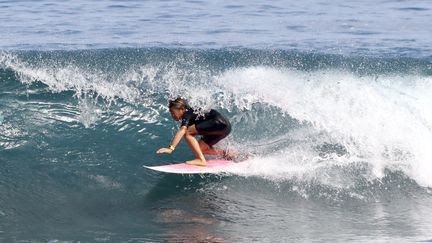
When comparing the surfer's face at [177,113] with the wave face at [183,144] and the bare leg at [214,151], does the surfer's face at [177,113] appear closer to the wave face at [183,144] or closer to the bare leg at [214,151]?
the bare leg at [214,151]

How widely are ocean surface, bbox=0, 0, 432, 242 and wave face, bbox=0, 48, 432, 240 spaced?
3 centimetres

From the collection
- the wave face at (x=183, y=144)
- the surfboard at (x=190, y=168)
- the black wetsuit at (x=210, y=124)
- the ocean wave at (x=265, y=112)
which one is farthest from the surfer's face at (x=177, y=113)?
the ocean wave at (x=265, y=112)

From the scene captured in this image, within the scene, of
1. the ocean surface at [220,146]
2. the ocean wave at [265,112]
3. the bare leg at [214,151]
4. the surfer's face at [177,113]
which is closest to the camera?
the ocean surface at [220,146]

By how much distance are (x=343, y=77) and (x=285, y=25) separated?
1035 centimetres

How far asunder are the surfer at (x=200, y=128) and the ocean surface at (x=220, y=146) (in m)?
0.42

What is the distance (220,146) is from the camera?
37.0ft

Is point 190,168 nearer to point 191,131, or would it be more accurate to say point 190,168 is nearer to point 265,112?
point 191,131

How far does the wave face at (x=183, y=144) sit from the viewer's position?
34.2 ft

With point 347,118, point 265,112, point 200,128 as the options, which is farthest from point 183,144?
point 347,118

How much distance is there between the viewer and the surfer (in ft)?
32.8

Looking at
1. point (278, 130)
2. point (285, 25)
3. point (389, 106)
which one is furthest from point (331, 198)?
point (285, 25)

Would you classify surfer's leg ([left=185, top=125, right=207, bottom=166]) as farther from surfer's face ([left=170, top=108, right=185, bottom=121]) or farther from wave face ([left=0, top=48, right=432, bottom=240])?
wave face ([left=0, top=48, right=432, bottom=240])

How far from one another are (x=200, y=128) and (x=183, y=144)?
1580mm

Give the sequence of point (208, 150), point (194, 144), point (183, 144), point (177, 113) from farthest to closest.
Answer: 1. point (183, 144)
2. point (208, 150)
3. point (194, 144)
4. point (177, 113)
